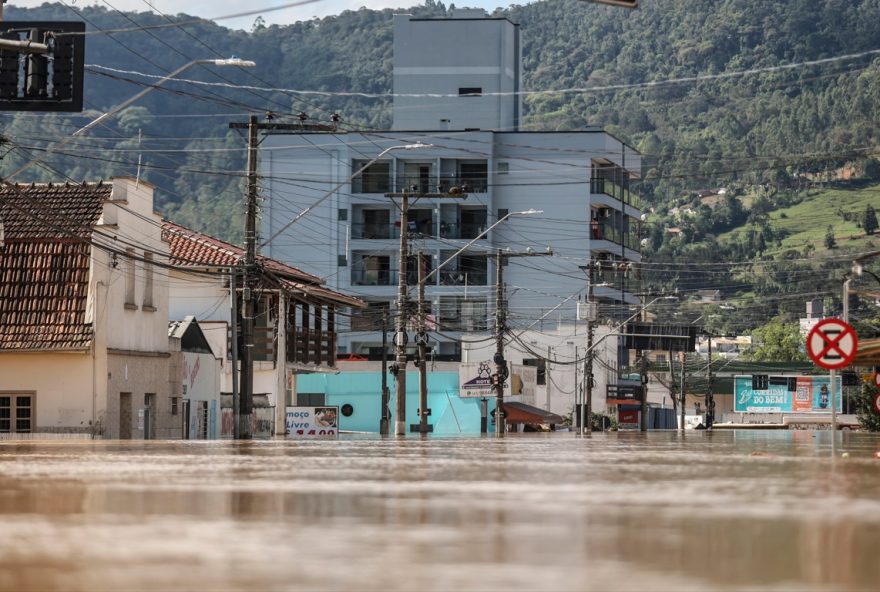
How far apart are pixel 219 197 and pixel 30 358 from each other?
146 metres

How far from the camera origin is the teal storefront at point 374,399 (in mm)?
86562

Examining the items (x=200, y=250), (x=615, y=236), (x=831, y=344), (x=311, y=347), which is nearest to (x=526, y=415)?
(x=311, y=347)

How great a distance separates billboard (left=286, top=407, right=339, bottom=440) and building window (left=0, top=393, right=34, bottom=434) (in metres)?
8.00

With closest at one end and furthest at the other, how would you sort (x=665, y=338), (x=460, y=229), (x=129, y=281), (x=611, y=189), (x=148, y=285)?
(x=129, y=281)
(x=148, y=285)
(x=665, y=338)
(x=460, y=229)
(x=611, y=189)

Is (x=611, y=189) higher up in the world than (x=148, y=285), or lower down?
higher up

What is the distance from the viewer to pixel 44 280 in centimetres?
5147

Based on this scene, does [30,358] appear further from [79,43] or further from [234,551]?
[234,551]

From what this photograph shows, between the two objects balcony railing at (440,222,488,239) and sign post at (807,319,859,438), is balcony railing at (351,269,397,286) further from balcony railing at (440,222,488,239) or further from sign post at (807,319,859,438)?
sign post at (807,319,859,438)

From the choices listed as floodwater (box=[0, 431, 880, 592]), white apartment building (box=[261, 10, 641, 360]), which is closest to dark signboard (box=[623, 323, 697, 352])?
white apartment building (box=[261, 10, 641, 360])

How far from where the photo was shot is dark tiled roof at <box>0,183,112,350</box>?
5084cm

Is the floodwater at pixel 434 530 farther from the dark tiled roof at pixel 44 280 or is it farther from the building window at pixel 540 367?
the building window at pixel 540 367

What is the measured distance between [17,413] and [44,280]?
406 cm

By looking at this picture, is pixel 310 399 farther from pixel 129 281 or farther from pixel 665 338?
pixel 129 281

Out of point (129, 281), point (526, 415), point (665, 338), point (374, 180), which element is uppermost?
point (374, 180)
